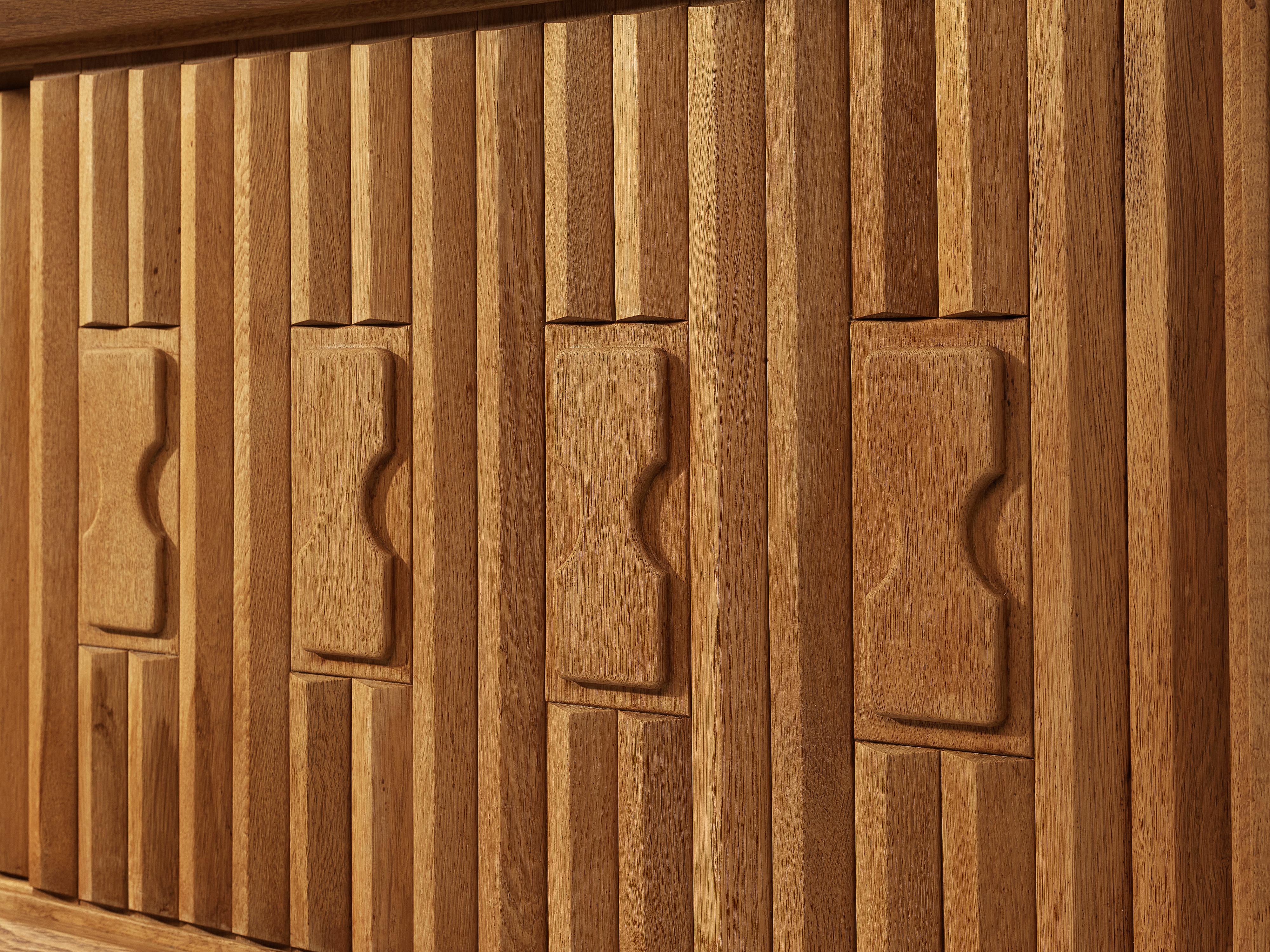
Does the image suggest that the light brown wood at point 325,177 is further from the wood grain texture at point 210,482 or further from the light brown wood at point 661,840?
the light brown wood at point 661,840

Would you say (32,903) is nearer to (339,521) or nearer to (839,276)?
(339,521)

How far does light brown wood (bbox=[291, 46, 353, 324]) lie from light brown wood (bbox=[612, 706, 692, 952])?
1.05 feet

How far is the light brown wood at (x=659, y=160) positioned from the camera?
26.6 inches

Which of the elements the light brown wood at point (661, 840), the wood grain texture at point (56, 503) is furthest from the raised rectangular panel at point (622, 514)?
the wood grain texture at point (56, 503)

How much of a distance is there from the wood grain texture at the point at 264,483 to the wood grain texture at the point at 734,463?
276 millimetres

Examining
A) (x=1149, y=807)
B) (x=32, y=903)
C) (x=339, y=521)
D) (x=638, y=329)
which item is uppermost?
(x=638, y=329)

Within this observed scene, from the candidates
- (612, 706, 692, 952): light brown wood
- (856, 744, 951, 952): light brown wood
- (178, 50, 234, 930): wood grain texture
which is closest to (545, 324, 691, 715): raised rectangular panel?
(612, 706, 692, 952): light brown wood

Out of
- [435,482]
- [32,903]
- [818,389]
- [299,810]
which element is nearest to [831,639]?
[818,389]

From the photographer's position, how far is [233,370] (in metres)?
0.79

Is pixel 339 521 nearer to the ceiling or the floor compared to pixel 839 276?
nearer to the floor

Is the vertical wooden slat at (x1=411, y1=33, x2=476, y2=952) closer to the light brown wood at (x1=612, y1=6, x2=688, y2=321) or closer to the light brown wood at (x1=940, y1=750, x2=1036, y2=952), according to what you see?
the light brown wood at (x1=612, y1=6, x2=688, y2=321)

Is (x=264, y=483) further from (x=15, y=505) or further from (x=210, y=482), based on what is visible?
(x=15, y=505)

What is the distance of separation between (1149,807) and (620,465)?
1.04ft

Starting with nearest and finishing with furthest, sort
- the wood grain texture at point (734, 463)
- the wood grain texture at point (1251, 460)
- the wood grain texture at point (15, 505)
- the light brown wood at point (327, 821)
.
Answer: the wood grain texture at point (1251, 460), the wood grain texture at point (734, 463), the light brown wood at point (327, 821), the wood grain texture at point (15, 505)
